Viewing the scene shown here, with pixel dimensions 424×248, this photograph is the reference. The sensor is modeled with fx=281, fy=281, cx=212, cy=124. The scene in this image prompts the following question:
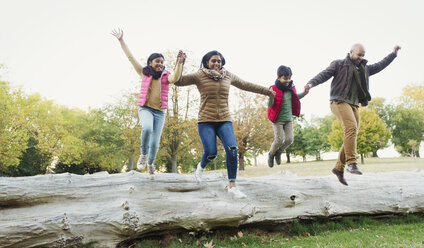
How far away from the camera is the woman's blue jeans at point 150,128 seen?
5.87 meters

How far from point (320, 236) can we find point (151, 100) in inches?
200

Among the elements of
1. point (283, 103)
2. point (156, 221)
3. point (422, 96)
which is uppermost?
point (422, 96)

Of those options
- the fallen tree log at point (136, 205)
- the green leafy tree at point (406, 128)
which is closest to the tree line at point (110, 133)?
the green leafy tree at point (406, 128)

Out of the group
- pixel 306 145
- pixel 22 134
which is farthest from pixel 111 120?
pixel 306 145

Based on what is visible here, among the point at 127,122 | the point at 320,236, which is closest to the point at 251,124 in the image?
the point at 127,122

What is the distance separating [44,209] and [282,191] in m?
5.38

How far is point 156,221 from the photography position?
5.89 metres

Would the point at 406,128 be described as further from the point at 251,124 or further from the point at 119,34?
the point at 119,34

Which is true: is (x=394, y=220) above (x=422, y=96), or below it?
below

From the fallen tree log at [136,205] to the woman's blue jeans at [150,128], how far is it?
716 mm

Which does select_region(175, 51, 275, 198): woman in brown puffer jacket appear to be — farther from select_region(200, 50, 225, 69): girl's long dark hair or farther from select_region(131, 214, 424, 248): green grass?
select_region(131, 214, 424, 248): green grass

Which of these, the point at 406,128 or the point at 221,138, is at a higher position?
the point at 406,128

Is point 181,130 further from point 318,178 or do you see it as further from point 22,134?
point 318,178

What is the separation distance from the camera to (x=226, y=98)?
5434 mm
